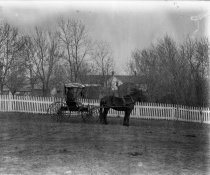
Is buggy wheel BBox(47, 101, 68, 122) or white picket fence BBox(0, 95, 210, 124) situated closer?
buggy wheel BBox(47, 101, 68, 122)

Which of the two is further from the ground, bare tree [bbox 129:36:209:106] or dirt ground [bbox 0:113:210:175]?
bare tree [bbox 129:36:209:106]

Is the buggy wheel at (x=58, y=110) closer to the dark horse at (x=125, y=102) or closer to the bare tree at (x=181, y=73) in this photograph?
the dark horse at (x=125, y=102)

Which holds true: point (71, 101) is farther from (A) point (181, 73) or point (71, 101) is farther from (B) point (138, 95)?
(A) point (181, 73)

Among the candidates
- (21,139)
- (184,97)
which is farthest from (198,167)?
(184,97)

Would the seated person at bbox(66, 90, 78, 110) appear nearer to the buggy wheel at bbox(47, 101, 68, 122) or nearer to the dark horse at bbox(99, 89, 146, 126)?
the buggy wheel at bbox(47, 101, 68, 122)

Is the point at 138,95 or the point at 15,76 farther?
the point at 15,76

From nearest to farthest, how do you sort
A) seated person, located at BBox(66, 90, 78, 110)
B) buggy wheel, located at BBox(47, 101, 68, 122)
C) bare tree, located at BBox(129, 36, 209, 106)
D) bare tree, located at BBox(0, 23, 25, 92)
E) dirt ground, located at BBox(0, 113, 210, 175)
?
1. dirt ground, located at BBox(0, 113, 210, 175)
2. seated person, located at BBox(66, 90, 78, 110)
3. buggy wheel, located at BBox(47, 101, 68, 122)
4. bare tree, located at BBox(129, 36, 209, 106)
5. bare tree, located at BBox(0, 23, 25, 92)

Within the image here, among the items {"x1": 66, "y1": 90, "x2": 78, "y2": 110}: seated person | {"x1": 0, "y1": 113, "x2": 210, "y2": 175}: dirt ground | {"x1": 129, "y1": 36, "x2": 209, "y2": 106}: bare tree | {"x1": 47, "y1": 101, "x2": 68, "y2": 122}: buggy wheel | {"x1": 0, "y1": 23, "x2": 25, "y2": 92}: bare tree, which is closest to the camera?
{"x1": 0, "y1": 113, "x2": 210, "y2": 175}: dirt ground

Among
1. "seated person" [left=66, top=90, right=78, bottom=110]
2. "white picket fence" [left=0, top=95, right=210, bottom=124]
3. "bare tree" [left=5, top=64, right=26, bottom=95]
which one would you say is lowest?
"white picket fence" [left=0, top=95, right=210, bottom=124]

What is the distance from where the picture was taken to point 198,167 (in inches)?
277

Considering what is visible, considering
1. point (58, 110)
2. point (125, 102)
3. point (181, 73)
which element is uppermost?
point (181, 73)

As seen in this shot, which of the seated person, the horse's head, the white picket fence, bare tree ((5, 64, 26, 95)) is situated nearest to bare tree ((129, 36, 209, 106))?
the white picket fence

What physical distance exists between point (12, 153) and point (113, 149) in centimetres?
256

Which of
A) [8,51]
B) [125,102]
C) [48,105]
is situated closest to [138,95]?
[125,102]
